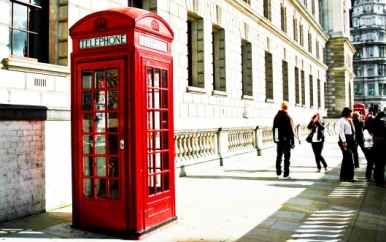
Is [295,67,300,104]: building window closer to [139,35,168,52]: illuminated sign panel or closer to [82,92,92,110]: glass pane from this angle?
[139,35,168,52]: illuminated sign panel

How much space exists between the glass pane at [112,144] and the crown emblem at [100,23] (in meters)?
1.38

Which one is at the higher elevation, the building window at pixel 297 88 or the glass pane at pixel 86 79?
the building window at pixel 297 88

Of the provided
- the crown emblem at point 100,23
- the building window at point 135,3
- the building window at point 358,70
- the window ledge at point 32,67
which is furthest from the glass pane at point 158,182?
the building window at point 358,70

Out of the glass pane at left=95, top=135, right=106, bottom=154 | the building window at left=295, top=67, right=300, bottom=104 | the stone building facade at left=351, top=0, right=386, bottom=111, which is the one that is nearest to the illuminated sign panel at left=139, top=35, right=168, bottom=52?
the glass pane at left=95, top=135, right=106, bottom=154

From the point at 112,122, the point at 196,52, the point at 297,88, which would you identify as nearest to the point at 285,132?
the point at 196,52

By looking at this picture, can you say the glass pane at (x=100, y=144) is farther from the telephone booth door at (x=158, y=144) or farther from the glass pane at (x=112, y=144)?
the telephone booth door at (x=158, y=144)

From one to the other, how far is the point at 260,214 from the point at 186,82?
596 centimetres

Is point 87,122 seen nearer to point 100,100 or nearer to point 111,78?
point 100,100

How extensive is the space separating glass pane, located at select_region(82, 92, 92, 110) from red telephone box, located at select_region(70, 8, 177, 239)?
0.01 meters

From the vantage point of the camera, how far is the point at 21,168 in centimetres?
571

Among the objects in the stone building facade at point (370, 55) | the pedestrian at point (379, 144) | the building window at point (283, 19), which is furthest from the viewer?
the stone building facade at point (370, 55)

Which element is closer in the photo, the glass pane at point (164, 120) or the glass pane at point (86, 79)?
the glass pane at point (86, 79)

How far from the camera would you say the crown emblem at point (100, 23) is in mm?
4714

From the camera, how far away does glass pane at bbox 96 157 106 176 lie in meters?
4.80
